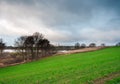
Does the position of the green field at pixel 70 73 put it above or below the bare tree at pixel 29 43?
below

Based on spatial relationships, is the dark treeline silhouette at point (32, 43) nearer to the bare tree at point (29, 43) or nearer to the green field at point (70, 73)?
the bare tree at point (29, 43)

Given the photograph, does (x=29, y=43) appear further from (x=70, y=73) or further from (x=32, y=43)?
(x=70, y=73)

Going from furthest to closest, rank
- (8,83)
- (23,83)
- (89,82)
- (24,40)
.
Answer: (24,40) → (8,83) → (23,83) → (89,82)

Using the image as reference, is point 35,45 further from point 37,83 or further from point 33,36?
point 37,83

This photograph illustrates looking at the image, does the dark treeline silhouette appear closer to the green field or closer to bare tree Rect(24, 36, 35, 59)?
bare tree Rect(24, 36, 35, 59)

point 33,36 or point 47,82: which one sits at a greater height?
point 33,36

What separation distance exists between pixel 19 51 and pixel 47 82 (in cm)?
8508

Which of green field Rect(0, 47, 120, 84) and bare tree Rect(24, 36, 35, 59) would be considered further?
bare tree Rect(24, 36, 35, 59)

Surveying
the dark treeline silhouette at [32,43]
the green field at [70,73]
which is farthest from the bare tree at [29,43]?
the green field at [70,73]

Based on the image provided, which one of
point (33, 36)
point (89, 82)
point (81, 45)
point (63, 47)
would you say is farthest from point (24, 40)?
point (89, 82)

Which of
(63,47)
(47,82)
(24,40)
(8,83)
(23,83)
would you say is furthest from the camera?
(63,47)

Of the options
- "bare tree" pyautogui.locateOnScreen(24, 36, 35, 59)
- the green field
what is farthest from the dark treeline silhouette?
the green field

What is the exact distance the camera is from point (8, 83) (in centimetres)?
2844

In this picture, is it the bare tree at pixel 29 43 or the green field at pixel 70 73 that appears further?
the bare tree at pixel 29 43
